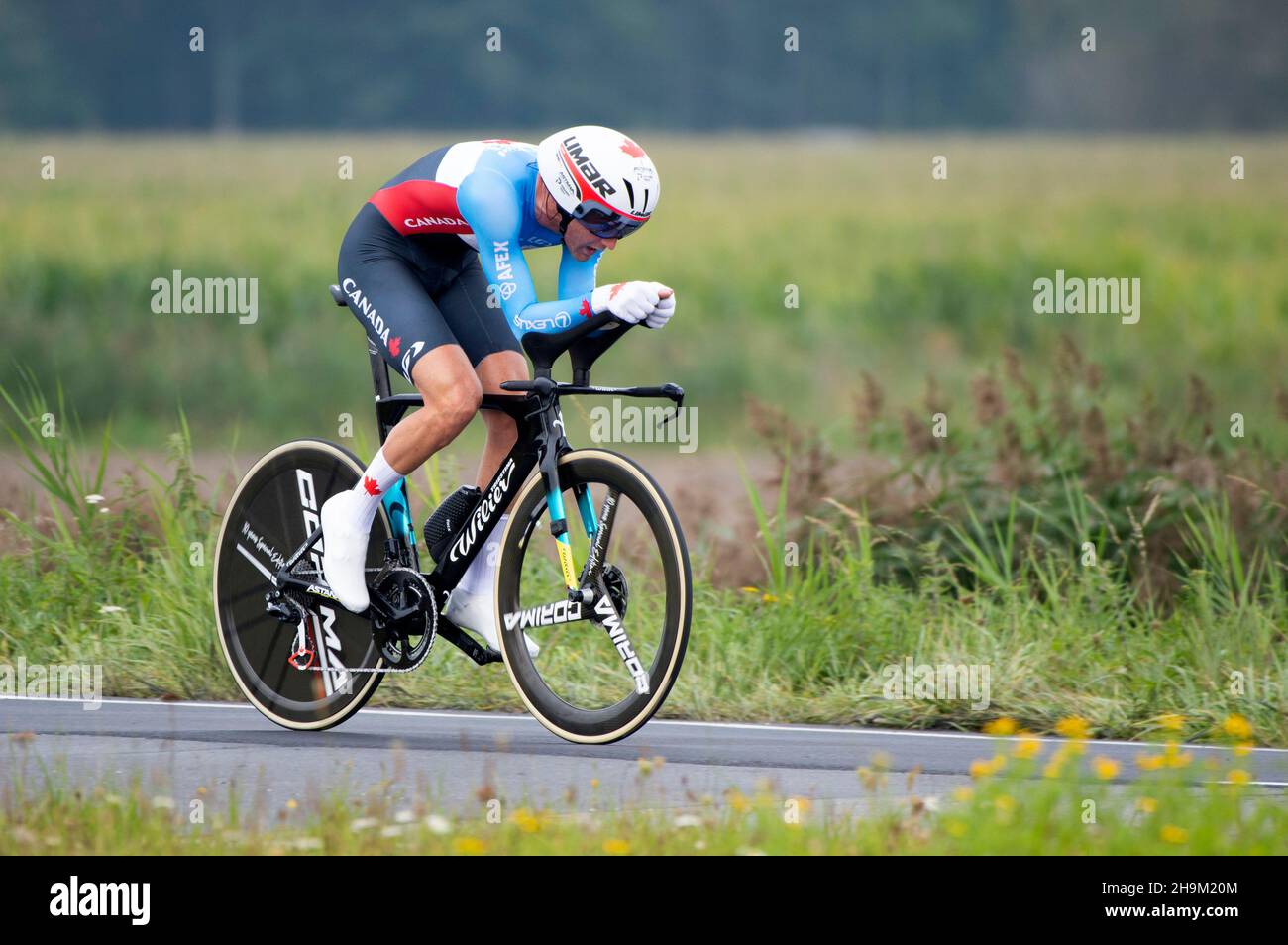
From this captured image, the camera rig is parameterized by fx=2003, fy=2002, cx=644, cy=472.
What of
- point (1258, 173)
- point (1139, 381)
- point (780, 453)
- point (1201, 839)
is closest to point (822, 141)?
point (1258, 173)

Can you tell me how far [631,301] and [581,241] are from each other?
54cm

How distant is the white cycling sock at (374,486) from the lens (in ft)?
21.6

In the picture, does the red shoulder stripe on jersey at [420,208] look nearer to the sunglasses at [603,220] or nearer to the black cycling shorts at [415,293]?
the black cycling shorts at [415,293]

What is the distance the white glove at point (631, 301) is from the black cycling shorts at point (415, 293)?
758 millimetres

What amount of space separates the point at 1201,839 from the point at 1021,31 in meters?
78.4

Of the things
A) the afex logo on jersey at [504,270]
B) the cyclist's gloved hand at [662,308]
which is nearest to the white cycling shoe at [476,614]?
the afex logo on jersey at [504,270]

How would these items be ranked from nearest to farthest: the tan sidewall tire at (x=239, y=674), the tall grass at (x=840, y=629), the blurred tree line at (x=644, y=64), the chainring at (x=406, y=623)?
the chainring at (x=406, y=623)
the tan sidewall tire at (x=239, y=674)
the tall grass at (x=840, y=629)
the blurred tree line at (x=644, y=64)

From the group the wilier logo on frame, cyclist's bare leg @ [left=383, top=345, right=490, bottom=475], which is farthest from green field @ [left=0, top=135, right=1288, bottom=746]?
cyclist's bare leg @ [left=383, top=345, right=490, bottom=475]

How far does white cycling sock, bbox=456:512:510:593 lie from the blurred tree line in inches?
2358

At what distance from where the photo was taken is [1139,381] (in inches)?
744

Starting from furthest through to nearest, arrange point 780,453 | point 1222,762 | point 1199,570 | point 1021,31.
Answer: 1. point 1021,31
2. point 780,453
3. point 1199,570
4. point 1222,762

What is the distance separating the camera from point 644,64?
74000 millimetres
